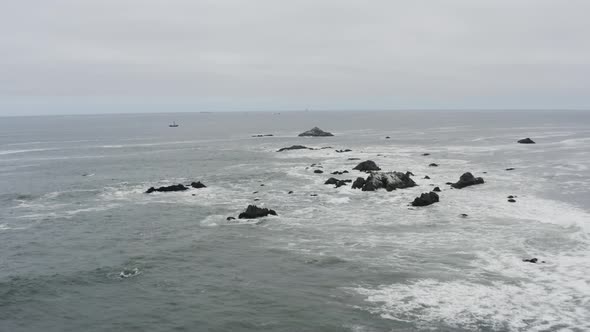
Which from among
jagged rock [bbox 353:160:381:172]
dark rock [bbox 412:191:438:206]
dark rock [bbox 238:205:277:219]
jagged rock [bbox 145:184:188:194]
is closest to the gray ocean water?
dark rock [bbox 238:205:277:219]

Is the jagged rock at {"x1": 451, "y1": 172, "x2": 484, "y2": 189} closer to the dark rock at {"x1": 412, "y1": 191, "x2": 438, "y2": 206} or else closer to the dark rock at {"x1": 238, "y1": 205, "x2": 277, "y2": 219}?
the dark rock at {"x1": 412, "y1": 191, "x2": 438, "y2": 206}

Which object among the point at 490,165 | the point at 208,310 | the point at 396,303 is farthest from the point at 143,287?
the point at 490,165

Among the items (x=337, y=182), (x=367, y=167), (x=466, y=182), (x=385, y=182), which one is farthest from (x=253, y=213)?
(x=367, y=167)

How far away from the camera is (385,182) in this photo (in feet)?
194

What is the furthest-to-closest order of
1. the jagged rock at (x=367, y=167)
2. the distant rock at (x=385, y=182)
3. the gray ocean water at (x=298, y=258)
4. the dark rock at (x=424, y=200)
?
the jagged rock at (x=367, y=167)
the distant rock at (x=385, y=182)
the dark rock at (x=424, y=200)
the gray ocean water at (x=298, y=258)

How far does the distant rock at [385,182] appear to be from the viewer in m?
58.3

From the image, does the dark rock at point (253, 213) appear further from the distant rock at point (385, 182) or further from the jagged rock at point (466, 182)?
the jagged rock at point (466, 182)

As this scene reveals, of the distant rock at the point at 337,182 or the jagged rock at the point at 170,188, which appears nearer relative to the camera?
the jagged rock at the point at 170,188

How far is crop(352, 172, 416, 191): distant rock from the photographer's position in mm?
58344

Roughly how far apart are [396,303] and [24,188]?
61.3m

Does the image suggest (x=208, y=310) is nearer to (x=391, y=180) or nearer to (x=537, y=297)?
(x=537, y=297)

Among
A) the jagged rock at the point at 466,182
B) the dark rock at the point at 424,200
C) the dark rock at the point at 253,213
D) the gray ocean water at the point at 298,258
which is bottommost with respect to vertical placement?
the gray ocean water at the point at 298,258

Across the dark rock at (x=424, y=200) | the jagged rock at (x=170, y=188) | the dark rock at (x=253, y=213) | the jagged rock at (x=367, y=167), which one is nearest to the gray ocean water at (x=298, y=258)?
the dark rock at (x=253, y=213)

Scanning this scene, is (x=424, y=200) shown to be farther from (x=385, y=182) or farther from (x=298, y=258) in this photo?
(x=298, y=258)
